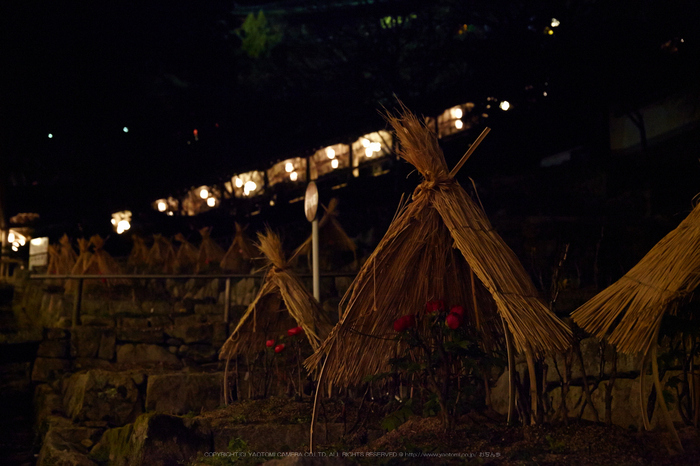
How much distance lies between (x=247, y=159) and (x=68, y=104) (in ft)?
21.8

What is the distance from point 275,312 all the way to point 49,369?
4.35 meters

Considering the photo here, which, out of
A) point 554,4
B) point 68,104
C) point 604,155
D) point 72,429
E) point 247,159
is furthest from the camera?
point 247,159

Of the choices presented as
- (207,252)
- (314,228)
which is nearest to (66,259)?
(207,252)

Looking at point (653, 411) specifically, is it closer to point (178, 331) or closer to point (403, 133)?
point (403, 133)

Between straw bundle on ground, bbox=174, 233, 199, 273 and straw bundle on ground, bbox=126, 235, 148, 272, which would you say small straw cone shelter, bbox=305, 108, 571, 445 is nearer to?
straw bundle on ground, bbox=174, 233, 199, 273

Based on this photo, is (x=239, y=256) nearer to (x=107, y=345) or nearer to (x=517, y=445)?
(x=107, y=345)

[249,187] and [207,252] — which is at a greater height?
[249,187]

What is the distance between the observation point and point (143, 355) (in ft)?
27.2

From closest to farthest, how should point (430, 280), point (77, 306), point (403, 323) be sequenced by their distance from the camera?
Answer: 1. point (403, 323)
2. point (430, 280)
3. point (77, 306)

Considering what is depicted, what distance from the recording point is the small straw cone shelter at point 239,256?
1204 centimetres

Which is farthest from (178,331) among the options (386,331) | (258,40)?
(258,40)

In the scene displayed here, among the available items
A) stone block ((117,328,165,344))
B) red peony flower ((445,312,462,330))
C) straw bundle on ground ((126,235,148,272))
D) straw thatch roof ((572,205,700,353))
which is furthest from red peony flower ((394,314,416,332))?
straw bundle on ground ((126,235,148,272))

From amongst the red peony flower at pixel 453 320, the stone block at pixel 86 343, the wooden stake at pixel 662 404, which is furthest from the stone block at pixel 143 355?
the wooden stake at pixel 662 404

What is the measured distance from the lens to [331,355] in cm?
365
